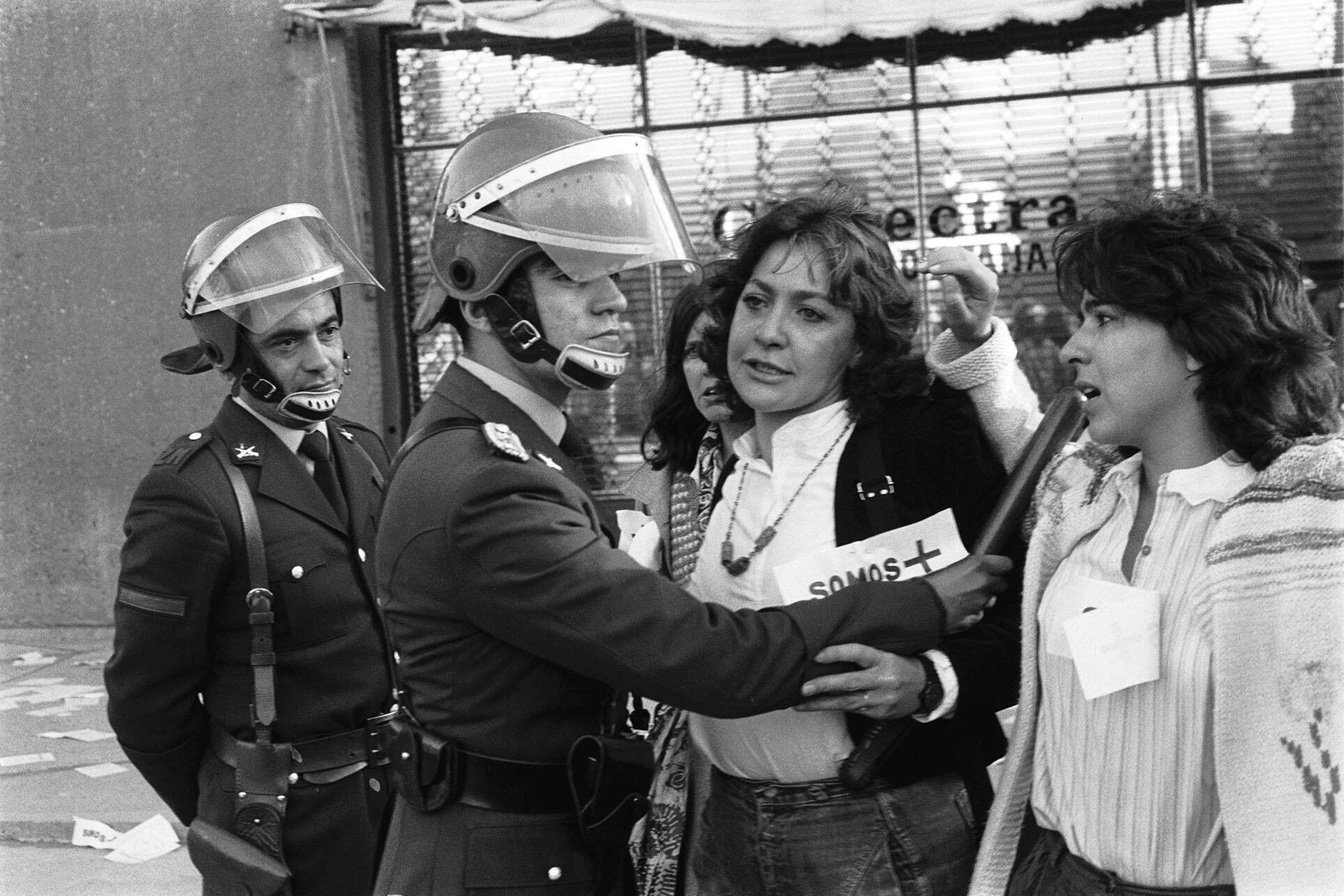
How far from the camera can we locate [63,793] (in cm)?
609

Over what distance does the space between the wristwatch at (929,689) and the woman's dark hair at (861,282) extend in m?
0.52

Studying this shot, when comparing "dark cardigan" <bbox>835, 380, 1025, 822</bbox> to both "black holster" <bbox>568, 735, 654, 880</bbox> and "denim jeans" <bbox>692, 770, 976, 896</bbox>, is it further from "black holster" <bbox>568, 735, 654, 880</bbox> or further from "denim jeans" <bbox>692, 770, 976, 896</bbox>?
"black holster" <bbox>568, 735, 654, 880</bbox>

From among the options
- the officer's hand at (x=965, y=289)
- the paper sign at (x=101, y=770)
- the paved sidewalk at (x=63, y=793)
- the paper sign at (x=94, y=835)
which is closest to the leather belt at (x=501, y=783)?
the officer's hand at (x=965, y=289)

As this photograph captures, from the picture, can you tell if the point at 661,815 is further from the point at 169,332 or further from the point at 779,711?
the point at 169,332

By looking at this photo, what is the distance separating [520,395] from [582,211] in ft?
1.12

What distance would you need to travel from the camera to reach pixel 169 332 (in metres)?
8.69

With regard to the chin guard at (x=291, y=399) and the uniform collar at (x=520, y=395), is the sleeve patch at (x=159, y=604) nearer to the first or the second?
the chin guard at (x=291, y=399)

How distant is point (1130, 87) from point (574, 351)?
6538mm

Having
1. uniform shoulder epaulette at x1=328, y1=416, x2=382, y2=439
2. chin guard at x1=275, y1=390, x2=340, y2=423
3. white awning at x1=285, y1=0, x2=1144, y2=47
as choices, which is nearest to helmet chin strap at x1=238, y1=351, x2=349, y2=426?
chin guard at x1=275, y1=390, x2=340, y2=423

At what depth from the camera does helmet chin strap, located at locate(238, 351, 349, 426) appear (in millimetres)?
3479

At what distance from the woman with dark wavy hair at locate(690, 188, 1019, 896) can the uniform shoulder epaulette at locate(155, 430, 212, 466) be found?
1.34 m

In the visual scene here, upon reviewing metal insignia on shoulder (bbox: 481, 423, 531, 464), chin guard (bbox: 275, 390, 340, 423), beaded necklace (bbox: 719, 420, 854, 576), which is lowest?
beaded necklace (bbox: 719, 420, 854, 576)

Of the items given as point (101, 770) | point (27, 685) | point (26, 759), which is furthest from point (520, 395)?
point (27, 685)

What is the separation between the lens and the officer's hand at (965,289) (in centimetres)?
261
